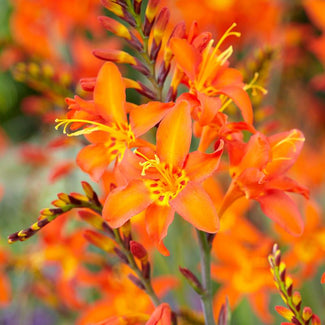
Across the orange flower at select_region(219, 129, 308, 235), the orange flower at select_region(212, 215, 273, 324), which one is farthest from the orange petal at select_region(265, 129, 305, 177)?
the orange flower at select_region(212, 215, 273, 324)

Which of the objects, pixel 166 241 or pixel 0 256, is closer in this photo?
pixel 0 256

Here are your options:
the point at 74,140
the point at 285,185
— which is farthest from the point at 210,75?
the point at 74,140

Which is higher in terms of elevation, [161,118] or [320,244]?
[161,118]

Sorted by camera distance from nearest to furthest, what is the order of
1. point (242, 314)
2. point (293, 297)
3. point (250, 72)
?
1. point (293, 297)
2. point (250, 72)
3. point (242, 314)

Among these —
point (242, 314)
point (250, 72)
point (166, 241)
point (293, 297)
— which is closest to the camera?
point (293, 297)

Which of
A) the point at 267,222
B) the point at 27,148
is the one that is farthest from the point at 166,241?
the point at 27,148

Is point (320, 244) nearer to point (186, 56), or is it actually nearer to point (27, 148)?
point (186, 56)
